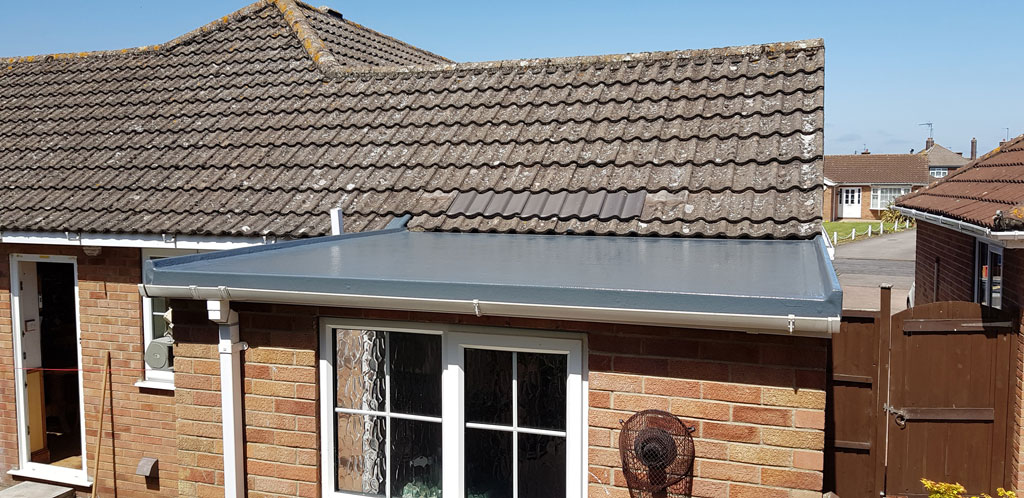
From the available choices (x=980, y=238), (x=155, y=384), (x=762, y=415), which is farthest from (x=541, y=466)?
(x=980, y=238)

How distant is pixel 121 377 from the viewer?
26.0 ft

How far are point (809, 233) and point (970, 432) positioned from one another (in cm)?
288

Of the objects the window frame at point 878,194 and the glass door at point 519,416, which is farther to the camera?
the window frame at point 878,194

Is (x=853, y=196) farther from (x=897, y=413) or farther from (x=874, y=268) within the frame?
(x=897, y=413)

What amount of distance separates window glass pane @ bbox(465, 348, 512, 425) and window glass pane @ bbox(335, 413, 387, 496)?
0.75 meters

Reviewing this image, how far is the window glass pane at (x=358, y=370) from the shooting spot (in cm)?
498

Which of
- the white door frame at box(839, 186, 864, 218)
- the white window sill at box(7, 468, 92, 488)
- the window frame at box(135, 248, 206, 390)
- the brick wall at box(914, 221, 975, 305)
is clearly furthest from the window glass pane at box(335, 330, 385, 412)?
the white door frame at box(839, 186, 864, 218)

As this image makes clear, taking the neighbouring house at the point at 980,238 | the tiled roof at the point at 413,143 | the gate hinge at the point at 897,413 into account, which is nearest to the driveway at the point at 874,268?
the neighbouring house at the point at 980,238

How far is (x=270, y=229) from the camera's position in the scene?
678cm

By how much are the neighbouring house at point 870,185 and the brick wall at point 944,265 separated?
3885 cm

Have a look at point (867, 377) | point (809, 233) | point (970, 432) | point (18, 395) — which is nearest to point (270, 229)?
point (18, 395)

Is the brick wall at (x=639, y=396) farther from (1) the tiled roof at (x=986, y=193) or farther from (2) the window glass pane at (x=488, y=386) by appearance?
(1) the tiled roof at (x=986, y=193)

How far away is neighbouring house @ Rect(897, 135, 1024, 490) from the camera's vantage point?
6.52 m

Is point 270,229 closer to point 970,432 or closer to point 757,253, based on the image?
point 757,253
